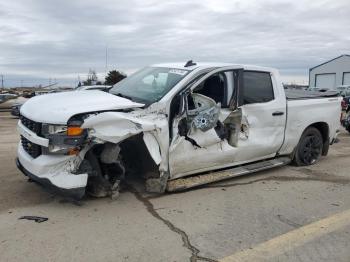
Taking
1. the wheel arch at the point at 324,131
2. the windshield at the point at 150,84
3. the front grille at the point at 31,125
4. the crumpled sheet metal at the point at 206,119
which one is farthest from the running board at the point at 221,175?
the front grille at the point at 31,125

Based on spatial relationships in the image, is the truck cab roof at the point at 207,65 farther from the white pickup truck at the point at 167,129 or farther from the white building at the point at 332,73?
the white building at the point at 332,73

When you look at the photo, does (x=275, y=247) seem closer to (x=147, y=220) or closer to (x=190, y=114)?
(x=147, y=220)

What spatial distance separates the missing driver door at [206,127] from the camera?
5.78 meters

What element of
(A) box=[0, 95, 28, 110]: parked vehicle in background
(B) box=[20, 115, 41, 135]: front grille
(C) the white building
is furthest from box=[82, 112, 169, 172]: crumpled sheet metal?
(C) the white building

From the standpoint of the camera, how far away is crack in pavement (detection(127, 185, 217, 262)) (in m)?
4.03

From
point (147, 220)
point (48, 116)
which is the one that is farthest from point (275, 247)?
point (48, 116)

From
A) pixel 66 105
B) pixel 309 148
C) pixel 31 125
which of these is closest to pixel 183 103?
pixel 66 105

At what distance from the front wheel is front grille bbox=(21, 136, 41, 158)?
4499 mm

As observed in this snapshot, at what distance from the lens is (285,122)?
7.25 meters

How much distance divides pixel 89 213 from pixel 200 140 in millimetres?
1765

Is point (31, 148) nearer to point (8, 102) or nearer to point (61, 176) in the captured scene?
point (61, 176)

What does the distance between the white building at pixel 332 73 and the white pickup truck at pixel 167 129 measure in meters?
55.2

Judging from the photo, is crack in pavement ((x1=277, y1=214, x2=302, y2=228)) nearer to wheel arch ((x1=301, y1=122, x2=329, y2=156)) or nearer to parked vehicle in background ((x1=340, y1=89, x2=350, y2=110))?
wheel arch ((x1=301, y1=122, x2=329, y2=156))

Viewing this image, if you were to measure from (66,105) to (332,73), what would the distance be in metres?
62.1
